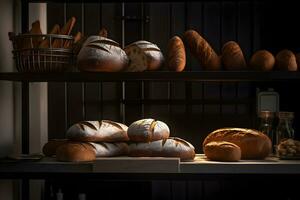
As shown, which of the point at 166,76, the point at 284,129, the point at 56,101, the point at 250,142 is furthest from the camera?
the point at 56,101

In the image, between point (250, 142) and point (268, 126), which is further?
point (268, 126)

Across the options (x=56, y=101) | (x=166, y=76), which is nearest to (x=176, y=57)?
(x=166, y=76)

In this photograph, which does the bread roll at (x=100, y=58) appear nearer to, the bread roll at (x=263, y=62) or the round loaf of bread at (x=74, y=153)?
the round loaf of bread at (x=74, y=153)

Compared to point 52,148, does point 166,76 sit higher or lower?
higher

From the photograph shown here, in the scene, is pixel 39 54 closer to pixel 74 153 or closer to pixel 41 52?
pixel 41 52

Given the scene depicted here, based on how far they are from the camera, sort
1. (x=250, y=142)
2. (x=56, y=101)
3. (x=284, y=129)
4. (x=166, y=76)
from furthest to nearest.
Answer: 1. (x=56, y=101)
2. (x=284, y=129)
3. (x=250, y=142)
4. (x=166, y=76)

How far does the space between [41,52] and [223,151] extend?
71 centimetres

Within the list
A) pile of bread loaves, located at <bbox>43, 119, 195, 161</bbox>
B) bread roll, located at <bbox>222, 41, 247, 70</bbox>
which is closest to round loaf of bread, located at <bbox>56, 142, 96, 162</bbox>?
pile of bread loaves, located at <bbox>43, 119, 195, 161</bbox>

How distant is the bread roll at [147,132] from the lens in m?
1.83

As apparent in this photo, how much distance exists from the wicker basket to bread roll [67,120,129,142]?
0.76ft

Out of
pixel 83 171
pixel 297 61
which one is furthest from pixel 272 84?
pixel 83 171

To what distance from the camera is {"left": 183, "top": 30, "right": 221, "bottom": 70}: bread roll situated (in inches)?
71.0

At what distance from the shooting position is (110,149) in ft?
6.20

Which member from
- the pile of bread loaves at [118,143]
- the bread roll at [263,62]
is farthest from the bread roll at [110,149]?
the bread roll at [263,62]
